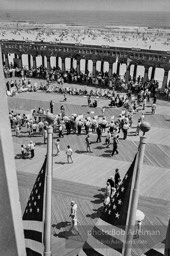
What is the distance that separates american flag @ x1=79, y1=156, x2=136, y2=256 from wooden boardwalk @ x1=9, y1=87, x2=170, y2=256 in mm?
4076

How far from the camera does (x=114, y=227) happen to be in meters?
6.42

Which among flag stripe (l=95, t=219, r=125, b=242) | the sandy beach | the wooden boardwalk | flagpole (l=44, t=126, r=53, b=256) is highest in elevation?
flagpole (l=44, t=126, r=53, b=256)

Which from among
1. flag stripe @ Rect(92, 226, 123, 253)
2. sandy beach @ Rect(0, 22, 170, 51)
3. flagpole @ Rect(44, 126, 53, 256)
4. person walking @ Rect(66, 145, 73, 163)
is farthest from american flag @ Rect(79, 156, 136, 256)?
sandy beach @ Rect(0, 22, 170, 51)

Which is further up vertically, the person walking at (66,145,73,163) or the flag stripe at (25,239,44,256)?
the flag stripe at (25,239,44,256)

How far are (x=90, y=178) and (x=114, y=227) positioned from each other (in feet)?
27.3

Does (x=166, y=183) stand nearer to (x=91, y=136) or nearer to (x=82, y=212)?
(x=82, y=212)

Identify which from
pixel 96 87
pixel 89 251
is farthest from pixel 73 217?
pixel 96 87

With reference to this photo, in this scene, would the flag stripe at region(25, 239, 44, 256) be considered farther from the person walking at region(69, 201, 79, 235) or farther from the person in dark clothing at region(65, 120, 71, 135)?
the person in dark clothing at region(65, 120, 71, 135)

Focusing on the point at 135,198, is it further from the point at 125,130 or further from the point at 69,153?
the point at 125,130

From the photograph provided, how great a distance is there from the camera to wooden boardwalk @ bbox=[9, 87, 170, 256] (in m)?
11.6

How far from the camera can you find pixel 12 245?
5.71 meters

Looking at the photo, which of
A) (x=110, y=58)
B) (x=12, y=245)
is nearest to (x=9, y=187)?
(x=12, y=245)

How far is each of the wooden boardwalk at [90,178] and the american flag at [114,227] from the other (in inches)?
160

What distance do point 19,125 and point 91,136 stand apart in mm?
5045
